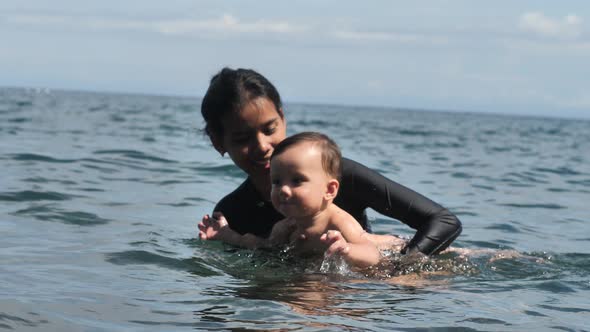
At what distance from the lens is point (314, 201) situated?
540cm

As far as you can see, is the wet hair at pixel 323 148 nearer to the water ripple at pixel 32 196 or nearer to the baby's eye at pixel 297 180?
the baby's eye at pixel 297 180

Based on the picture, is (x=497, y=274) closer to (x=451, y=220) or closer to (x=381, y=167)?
(x=451, y=220)

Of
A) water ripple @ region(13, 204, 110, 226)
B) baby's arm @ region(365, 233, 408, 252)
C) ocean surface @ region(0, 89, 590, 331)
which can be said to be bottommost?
water ripple @ region(13, 204, 110, 226)

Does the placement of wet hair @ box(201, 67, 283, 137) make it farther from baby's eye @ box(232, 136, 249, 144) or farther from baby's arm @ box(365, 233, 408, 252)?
baby's arm @ box(365, 233, 408, 252)

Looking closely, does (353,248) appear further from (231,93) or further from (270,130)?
(231,93)

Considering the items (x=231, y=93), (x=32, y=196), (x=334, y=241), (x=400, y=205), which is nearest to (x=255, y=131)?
(x=231, y=93)

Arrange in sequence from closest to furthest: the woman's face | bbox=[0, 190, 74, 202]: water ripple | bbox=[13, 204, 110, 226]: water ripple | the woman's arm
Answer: the woman's face
the woman's arm
bbox=[13, 204, 110, 226]: water ripple
bbox=[0, 190, 74, 202]: water ripple

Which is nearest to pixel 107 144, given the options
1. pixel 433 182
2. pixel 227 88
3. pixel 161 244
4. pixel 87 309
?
pixel 433 182

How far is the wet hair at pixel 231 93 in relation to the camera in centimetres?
569

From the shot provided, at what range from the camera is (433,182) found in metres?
14.5

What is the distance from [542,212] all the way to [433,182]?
355 cm

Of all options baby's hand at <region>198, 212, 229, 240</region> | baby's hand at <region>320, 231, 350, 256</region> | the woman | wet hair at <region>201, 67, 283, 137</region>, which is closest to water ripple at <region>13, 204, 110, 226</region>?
baby's hand at <region>198, 212, 229, 240</region>

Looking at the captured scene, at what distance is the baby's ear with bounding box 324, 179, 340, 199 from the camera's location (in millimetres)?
5480

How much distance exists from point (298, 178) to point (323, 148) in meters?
0.24
